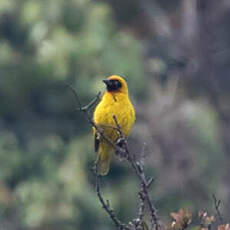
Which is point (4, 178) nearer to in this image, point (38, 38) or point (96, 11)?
point (38, 38)

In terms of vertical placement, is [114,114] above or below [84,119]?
below

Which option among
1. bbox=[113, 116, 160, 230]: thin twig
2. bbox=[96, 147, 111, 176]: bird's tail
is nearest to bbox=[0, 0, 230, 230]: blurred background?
bbox=[96, 147, 111, 176]: bird's tail

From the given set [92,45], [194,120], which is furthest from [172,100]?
[92,45]

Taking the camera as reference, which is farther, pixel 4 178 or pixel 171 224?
pixel 4 178

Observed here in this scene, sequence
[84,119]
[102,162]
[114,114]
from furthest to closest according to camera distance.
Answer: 1. [84,119]
2. [102,162]
3. [114,114]

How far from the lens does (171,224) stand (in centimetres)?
471

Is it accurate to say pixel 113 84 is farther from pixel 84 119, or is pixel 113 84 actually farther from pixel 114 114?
pixel 84 119

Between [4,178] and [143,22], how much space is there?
800 cm

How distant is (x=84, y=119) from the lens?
14883 millimetres

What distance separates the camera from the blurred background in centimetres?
1320

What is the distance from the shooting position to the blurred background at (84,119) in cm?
1320

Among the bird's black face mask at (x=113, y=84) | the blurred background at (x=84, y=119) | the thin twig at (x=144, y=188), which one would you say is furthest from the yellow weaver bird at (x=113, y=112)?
the blurred background at (x=84, y=119)

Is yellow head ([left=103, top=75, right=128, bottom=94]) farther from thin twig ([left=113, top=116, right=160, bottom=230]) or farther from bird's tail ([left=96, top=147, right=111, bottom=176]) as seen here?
thin twig ([left=113, top=116, right=160, bottom=230])

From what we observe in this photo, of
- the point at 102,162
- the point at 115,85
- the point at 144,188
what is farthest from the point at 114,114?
the point at 144,188
